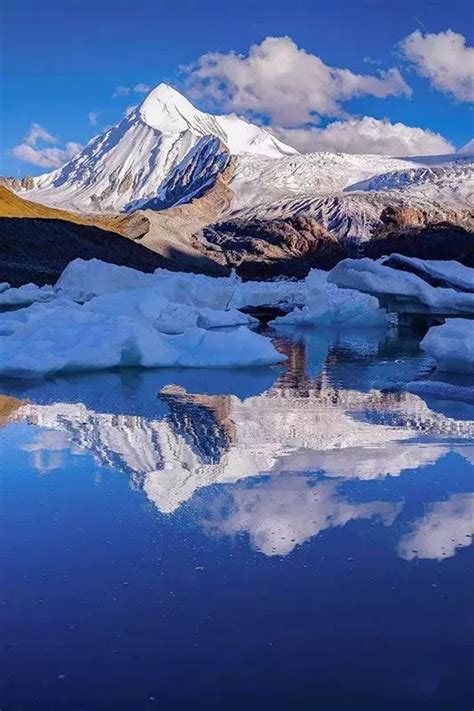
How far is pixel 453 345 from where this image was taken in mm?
8516

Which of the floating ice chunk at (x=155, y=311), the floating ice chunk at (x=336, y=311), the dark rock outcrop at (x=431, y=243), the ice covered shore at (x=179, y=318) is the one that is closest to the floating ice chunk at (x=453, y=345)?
the ice covered shore at (x=179, y=318)

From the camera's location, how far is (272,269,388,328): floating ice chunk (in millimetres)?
17875

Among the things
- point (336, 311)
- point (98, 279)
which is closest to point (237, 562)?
point (336, 311)

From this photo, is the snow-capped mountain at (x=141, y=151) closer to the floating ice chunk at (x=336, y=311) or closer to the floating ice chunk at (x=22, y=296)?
the floating ice chunk at (x=22, y=296)

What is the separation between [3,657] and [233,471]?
2.09 meters

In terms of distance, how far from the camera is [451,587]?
271 centimetres

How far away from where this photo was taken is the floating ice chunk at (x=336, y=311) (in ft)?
58.6

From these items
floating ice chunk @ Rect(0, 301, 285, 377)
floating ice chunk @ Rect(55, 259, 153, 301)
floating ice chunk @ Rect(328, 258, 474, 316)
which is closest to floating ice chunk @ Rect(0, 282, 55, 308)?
floating ice chunk @ Rect(55, 259, 153, 301)

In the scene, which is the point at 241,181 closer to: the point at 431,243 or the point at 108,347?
the point at 431,243

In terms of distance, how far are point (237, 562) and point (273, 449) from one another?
188 centimetres

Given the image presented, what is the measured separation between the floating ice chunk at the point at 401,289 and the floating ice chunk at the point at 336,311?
13.9 inches

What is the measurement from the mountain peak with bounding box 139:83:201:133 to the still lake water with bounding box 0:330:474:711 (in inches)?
5582

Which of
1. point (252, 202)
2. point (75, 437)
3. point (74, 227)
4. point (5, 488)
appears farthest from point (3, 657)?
point (252, 202)

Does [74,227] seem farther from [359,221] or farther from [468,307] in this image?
[359,221]
